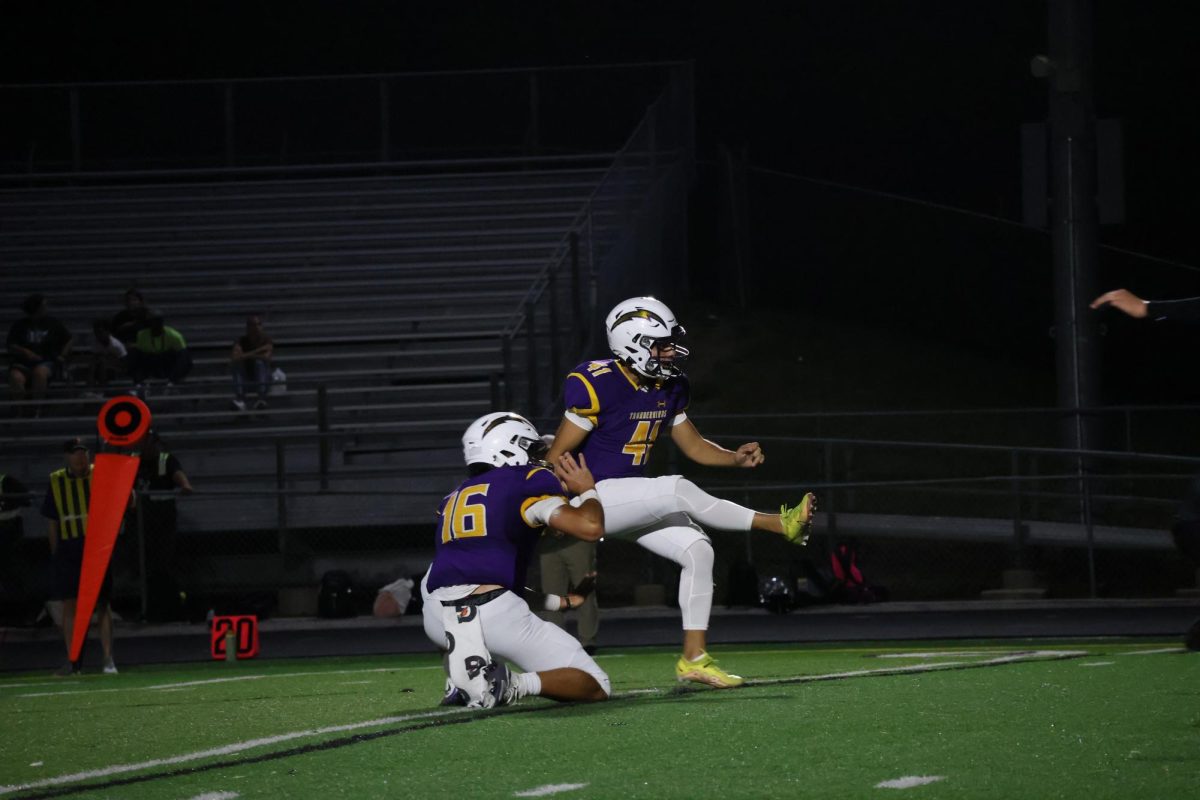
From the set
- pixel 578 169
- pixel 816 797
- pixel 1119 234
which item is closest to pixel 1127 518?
pixel 1119 234

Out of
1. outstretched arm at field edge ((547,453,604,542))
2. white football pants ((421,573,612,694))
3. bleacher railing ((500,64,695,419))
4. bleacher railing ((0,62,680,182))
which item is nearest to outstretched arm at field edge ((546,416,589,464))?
outstretched arm at field edge ((547,453,604,542))

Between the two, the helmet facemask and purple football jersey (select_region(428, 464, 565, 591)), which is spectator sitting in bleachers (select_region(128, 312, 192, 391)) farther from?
purple football jersey (select_region(428, 464, 565, 591))

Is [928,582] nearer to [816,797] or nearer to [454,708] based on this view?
[454,708]

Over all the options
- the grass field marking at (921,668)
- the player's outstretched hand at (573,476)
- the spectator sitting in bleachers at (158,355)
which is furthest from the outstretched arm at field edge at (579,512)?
the spectator sitting in bleachers at (158,355)

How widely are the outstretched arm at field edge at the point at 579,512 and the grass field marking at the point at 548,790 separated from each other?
1789 mm

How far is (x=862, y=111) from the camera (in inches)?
907

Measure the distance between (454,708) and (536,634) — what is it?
56 centimetres

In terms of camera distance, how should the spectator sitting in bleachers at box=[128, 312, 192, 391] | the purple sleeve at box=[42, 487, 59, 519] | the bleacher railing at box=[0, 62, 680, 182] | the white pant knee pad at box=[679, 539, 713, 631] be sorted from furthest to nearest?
1. the bleacher railing at box=[0, 62, 680, 182]
2. the spectator sitting in bleachers at box=[128, 312, 192, 391]
3. the purple sleeve at box=[42, 487, 59, 519]
4. the white pant knee pad at box=[679, 539, 713, 631]

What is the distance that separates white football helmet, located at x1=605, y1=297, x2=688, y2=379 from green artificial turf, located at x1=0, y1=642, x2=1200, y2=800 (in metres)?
1.54

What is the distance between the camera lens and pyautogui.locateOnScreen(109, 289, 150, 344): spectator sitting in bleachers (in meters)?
18.2

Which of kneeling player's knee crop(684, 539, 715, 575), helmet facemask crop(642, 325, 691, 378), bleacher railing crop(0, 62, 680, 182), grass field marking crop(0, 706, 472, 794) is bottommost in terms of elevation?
grass field marking crop(0, 706, 472, 794)

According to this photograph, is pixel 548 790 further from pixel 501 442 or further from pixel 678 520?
pixel 678 520

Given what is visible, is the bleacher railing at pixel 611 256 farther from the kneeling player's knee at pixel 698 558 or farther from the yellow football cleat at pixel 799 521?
the yellow football cleat at pixel 799 521

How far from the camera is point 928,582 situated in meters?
16.0
